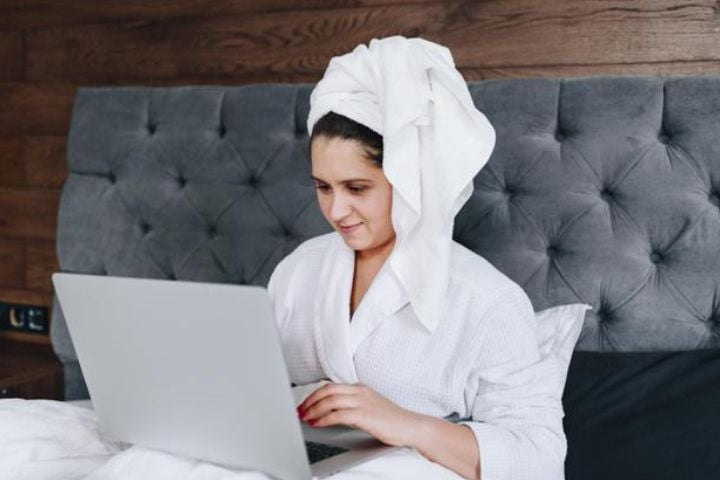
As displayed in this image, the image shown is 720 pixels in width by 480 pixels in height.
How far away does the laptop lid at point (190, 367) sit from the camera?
1100 millimetres

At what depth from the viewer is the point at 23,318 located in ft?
9.07

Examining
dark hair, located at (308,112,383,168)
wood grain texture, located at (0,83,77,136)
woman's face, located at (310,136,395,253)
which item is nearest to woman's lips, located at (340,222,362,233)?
woman's face, located at (310,136,395,253)

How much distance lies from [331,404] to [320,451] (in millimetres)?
103

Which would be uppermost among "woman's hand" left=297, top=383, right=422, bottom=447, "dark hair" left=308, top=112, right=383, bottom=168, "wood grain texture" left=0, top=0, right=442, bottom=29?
"wood grain texture" left=0, top=0, right=442, bottom=29

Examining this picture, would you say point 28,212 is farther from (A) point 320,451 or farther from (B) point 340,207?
(A) point 320,451

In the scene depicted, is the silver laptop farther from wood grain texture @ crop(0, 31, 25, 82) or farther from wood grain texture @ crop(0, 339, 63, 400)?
wood grain texture @ crop(0, 31, 25, 82)

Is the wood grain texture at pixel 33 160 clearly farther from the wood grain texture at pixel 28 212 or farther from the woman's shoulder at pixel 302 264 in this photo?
the woman's shoulder at pixel 302 264

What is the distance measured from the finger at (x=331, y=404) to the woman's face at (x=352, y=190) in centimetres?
31

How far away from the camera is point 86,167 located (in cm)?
228

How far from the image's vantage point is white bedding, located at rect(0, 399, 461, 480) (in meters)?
1.24

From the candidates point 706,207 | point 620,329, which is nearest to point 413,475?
point 620,329

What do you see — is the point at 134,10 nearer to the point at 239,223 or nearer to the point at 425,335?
the point at 239,223

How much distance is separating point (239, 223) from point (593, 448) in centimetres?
94

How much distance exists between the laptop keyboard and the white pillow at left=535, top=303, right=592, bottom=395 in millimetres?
422
